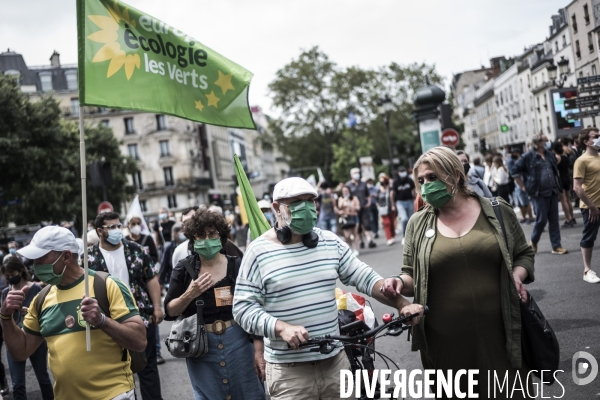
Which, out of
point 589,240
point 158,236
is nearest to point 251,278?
point 589,240

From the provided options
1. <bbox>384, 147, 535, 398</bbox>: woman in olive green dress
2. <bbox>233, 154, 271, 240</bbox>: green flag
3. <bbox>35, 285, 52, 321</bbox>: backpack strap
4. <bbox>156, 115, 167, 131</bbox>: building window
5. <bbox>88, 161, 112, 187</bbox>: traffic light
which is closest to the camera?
<bbox>384, 147, 535, 398</bbox>: woman in olive green dress

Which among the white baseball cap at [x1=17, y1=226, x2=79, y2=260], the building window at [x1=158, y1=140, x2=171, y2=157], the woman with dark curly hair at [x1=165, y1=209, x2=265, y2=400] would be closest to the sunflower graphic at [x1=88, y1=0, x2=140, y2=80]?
the woman with dark curly hair at [x1=165, y1=209, x2=265, y2=400]

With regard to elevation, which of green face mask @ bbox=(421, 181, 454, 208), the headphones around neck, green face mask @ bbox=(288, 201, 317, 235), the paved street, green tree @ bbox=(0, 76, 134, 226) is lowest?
the paved street

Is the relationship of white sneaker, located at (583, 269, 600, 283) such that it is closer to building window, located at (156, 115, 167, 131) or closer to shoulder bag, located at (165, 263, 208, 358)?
shoulder bag, located at (165, 263, 208, 358)

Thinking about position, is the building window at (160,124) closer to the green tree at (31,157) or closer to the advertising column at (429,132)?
the green tree at (31,157)

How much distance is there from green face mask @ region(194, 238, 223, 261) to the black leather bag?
2241 mm

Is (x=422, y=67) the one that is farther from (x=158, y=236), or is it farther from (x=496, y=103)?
(x=158, y=236)

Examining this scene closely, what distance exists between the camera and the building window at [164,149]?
87.8 meters

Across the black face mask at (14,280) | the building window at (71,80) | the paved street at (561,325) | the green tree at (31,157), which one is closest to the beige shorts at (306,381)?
the paved street at (561,325)

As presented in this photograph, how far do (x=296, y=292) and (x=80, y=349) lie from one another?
52.5 inches

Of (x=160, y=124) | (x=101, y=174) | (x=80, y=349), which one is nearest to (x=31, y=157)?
(x=101, y=174)

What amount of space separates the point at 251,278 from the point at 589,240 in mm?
6237

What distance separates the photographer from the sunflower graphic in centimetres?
538

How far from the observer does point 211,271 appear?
17.9ft
